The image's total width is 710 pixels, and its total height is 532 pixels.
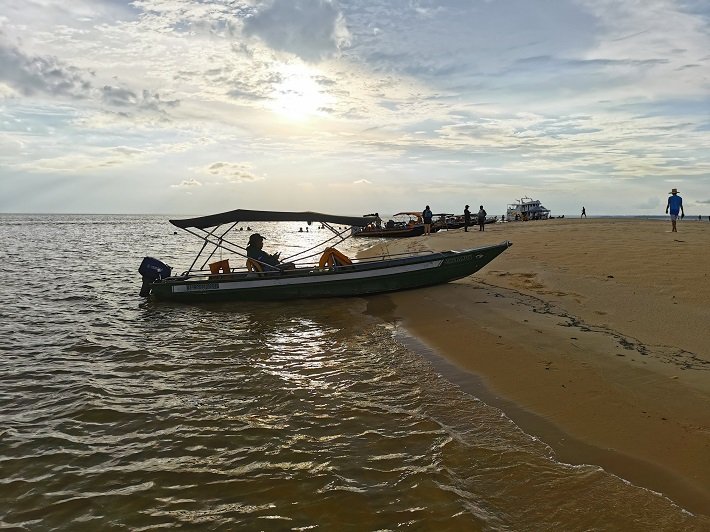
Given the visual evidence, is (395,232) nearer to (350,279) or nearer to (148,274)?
(350,279)

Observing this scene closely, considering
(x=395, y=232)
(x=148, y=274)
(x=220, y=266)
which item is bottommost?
(x=148, y=274)

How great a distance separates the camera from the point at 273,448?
16.9 feet

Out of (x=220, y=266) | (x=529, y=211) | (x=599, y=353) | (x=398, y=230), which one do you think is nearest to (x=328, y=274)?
(x=220, y=266)

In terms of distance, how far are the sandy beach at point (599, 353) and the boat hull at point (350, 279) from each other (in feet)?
1.84

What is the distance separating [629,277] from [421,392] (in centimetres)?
854

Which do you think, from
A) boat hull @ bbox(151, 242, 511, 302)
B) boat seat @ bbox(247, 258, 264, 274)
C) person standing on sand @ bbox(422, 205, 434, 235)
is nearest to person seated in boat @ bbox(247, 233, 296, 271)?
boat seat @ bbox(247, 258, 264, 274)

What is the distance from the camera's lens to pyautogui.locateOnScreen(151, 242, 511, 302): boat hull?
13977 mm

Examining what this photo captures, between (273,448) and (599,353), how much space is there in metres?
5.23

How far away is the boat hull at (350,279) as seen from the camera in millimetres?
13977

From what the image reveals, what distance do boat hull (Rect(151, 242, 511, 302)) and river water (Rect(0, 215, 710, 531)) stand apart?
426 cm

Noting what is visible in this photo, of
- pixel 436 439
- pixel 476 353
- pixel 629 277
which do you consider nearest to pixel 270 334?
pixel 476 353

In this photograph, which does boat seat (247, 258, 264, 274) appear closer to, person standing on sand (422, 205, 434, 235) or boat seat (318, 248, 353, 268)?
boat seat (318, 248, 353, 268)

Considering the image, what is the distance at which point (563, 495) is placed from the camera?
12.9ft

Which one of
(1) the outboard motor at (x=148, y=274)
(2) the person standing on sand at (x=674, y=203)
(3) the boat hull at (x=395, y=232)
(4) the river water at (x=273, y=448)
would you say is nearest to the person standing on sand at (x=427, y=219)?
(3) the boat hull at (x=395, y=232)
